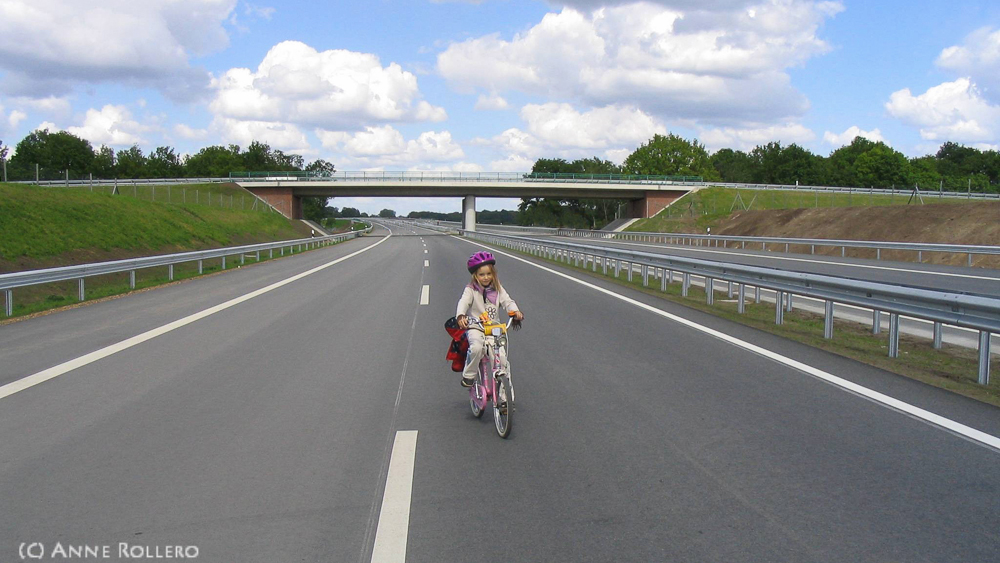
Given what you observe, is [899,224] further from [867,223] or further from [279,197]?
[279,197]

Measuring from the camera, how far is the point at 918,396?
23.4 ft

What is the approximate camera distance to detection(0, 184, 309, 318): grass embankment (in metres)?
23.6

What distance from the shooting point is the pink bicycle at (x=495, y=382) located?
593cm

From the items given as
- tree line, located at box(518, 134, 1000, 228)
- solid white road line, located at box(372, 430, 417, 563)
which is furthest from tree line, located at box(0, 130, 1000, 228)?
solid white road line, located at box(372, 430, 417, 563)

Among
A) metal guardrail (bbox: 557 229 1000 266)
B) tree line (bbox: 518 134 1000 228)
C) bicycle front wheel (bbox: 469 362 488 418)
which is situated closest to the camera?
bicycle front wheel (bbox: 469 362 488 418)

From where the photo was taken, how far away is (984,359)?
784 cm

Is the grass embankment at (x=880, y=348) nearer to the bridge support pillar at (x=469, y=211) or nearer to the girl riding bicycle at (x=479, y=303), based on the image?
the girl riding bicycle at (x=479, y=303)

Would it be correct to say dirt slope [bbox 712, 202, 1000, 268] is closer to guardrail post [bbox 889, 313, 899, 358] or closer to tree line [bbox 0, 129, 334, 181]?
guardrail post [bbox 889, 313, 899, 358]

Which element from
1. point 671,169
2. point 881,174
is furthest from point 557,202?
point 881,174

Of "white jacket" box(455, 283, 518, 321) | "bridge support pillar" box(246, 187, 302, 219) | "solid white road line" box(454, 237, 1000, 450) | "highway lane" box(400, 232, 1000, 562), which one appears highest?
"bridge support pillar" box(246, 187, 302, 219)

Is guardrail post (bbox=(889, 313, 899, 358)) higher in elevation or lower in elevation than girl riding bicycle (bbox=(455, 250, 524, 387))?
lower

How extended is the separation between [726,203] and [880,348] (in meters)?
80.6

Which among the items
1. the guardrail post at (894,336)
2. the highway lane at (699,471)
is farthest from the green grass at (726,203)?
the highway lane at (699,471)

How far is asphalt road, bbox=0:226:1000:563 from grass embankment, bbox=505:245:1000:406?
43 centimetres
